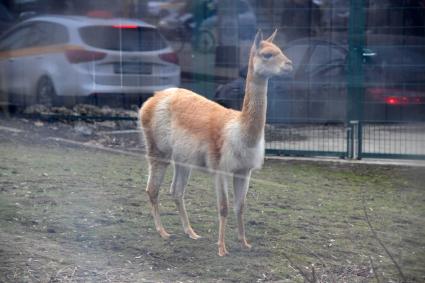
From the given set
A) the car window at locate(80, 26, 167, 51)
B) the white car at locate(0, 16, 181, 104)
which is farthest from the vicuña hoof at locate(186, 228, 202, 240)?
the car window at locate(80, 26, 167, 51)

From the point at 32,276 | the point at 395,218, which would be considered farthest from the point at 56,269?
the point at 395,218

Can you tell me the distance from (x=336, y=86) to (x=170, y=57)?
6.99 ft

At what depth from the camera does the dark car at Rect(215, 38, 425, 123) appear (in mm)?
9609

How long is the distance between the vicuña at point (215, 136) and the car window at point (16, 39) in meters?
5.84

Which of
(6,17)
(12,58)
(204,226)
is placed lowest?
(204,226)

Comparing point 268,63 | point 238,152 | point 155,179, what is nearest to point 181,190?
point 155,179

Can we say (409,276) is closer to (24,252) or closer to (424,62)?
(24,252)

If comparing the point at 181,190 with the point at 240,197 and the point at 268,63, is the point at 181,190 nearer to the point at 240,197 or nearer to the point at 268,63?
the point at 240,197

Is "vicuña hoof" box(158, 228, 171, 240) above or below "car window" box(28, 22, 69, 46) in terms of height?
below

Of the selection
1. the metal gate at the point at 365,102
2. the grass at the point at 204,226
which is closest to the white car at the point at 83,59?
the metal gate at the point at 365,102

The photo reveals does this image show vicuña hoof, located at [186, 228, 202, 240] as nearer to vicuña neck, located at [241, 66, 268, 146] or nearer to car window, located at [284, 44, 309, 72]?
vicuña neck, located at [241, 66, 268, 146]

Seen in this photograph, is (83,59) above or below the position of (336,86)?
above

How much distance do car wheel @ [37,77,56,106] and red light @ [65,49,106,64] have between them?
55 centimetres

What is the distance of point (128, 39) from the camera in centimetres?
1103
